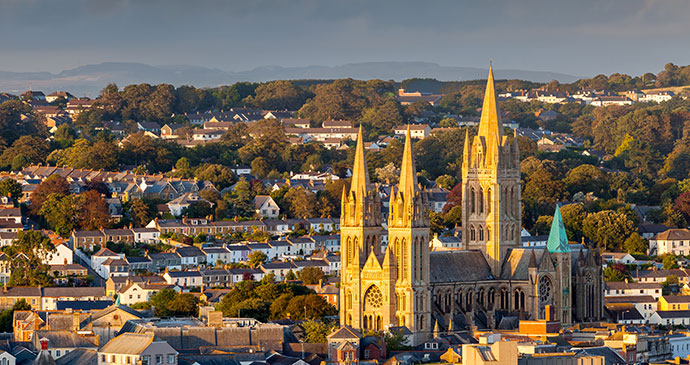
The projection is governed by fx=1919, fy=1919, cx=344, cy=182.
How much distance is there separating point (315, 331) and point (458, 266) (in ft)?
33.3

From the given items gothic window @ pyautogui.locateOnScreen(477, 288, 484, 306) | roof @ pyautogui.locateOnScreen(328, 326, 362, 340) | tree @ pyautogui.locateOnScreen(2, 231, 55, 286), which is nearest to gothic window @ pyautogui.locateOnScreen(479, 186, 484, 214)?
gothic window @ pyautogui.locateOnScreen(477, 288, 484, 306)

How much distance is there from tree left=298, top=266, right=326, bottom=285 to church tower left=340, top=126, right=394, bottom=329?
2508 cm

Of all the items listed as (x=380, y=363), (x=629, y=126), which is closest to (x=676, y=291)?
(x=380, y=363)

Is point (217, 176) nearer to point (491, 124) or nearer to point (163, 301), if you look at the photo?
point (163, 301)

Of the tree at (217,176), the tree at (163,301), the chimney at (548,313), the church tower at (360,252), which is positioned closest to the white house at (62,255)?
the tree at (163,301)

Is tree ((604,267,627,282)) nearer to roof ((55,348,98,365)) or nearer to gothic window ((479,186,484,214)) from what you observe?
gothic window ((479,186,484,214))

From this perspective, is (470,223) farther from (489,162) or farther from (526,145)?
(526,145)

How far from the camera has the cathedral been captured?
3381 inches

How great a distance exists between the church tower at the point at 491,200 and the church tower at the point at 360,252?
5558mm

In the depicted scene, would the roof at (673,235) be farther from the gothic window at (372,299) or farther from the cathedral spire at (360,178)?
the gothic window at (372,299)

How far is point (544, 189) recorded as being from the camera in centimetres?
13650

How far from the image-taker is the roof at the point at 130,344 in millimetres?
70887

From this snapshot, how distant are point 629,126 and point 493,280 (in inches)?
4105

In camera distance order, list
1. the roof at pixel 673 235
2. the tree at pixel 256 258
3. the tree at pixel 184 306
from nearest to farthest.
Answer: the tree at pixel 184 306 < the tree at pixel 256 258 < the roof at pixel 673 235
